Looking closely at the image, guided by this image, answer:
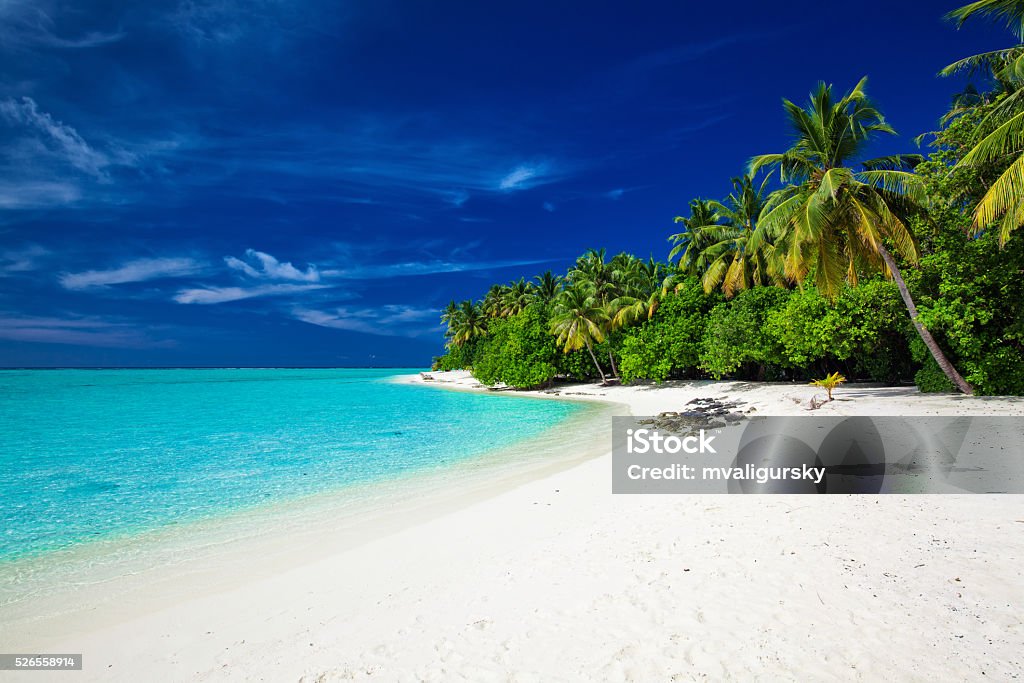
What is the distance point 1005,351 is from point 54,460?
27.9m

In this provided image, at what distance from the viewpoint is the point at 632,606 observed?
4059 mm

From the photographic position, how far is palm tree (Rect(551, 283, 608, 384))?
Answer: 112ft

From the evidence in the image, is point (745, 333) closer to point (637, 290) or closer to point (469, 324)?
point (637, 290)

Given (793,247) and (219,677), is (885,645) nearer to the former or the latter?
(219,677)

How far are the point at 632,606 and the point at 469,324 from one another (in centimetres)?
6070

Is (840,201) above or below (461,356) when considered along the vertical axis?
above

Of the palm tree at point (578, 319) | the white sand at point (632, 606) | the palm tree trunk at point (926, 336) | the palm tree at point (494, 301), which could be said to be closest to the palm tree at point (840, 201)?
the palm tree trunk at point (926, 336)

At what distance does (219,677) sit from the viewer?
3.62 m

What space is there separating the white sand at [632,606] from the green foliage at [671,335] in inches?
923

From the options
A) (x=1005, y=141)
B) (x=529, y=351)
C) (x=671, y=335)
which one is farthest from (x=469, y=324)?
(x=1005, y=141)

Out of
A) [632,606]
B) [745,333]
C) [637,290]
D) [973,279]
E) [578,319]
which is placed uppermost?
[637,290]

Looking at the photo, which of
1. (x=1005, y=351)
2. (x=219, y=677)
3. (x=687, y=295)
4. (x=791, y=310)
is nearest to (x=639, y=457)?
(x=219, y=677)

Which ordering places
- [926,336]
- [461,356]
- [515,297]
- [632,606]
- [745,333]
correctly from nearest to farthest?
[632,606], [926,336], [745,333], [515,297], [461,356]

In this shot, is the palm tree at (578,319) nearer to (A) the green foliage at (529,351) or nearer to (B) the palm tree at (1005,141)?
(A) the green foliage at (529,351)
